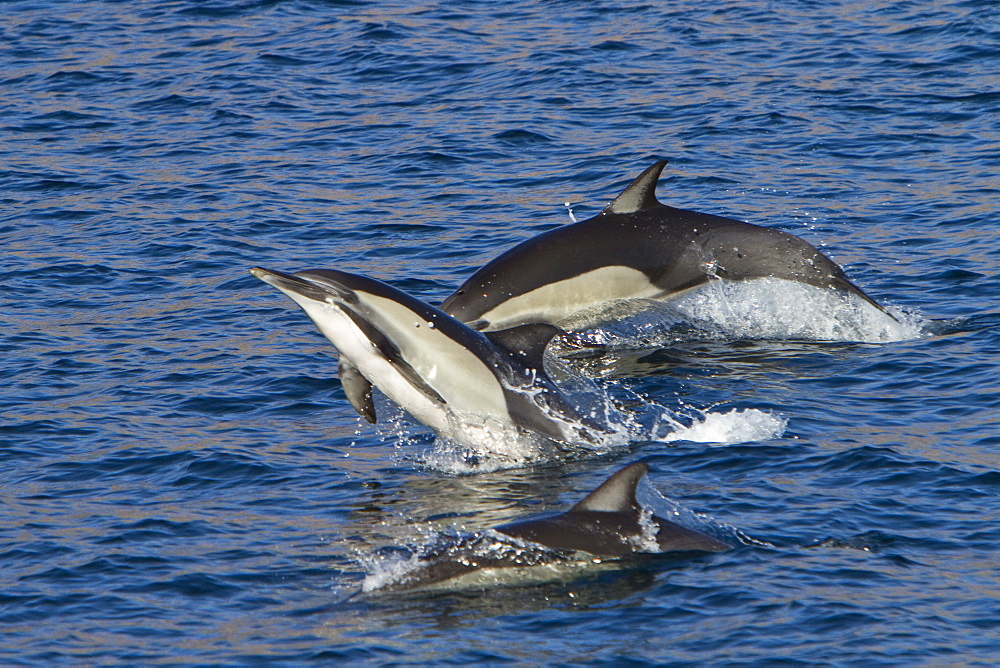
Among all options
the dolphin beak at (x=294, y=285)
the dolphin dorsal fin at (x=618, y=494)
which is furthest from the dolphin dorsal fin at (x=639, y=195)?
the dolphin dorsal fin at (x=618, y=494)

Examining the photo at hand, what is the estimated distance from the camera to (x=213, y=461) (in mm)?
12594

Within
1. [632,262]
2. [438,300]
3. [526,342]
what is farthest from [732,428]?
[438,300]

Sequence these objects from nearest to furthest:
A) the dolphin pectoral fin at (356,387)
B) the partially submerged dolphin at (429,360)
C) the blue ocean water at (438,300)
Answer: the blue ocean water at (438,300) → the partially submerged dolphin at (429,360) → the dolphin pectoral fin at (356,387)

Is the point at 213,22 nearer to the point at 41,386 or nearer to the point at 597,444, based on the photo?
the point at 41,386

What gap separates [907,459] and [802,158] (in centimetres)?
1043

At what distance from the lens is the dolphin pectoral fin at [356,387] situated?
12.3 metres

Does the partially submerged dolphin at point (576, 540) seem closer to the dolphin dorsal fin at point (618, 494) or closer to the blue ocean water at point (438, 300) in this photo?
the dolphin dorsal fin at point (618, 494)

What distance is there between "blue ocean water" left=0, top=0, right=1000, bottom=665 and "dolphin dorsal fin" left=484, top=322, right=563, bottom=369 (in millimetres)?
1020

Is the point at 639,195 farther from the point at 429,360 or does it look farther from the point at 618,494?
the point at 618,494

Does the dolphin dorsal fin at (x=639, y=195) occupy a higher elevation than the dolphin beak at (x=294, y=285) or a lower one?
A: lower

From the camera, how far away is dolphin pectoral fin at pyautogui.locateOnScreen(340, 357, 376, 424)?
12.3 meters

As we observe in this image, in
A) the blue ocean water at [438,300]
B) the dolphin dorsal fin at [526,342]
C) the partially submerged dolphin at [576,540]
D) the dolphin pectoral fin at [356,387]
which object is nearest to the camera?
the blue ocean water at [438,300]

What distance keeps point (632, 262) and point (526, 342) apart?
3.45 m

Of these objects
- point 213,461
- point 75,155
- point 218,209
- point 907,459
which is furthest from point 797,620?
point 75,155
